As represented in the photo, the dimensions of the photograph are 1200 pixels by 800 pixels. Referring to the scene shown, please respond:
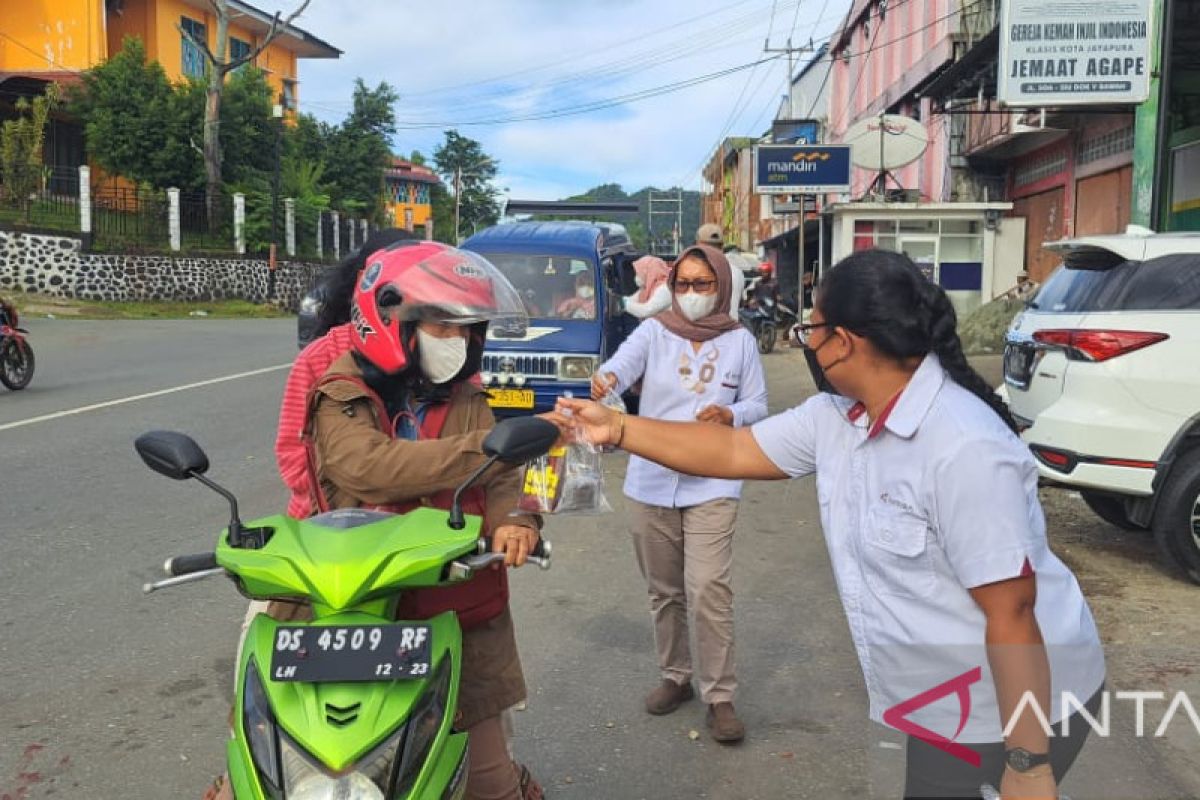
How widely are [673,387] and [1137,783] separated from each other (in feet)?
6.87

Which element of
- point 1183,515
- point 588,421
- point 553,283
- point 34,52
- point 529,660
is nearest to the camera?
point 588,421

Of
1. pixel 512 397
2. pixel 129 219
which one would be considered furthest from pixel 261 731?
pixel 129 219

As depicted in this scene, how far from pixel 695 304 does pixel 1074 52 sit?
9.25 m

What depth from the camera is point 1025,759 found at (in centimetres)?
202

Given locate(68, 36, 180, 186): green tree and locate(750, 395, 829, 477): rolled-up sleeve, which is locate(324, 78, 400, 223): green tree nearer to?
locate(68, 36, 180, 186): green tree

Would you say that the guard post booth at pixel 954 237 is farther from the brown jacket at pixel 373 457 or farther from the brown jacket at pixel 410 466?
the brown jacket at pixel 373 457

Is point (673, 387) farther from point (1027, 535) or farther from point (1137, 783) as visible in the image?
point (1027, 535)

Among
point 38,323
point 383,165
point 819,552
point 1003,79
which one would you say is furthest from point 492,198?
point 819,552

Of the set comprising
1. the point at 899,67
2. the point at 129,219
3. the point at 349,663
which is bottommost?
the point at 349,663

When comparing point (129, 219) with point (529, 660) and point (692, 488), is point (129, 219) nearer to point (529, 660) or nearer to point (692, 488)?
point (529, 660)

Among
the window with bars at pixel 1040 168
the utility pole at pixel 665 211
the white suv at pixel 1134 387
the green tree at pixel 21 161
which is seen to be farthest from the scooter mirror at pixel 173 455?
the utility pole at pixel 665 211

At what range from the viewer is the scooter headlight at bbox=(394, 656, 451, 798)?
1.95 meters

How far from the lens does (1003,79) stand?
39.9ft

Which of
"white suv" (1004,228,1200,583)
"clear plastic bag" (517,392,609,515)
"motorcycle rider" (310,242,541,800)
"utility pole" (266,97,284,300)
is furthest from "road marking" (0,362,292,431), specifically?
"utility pole" (266,97,284,300)
